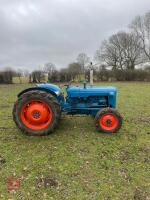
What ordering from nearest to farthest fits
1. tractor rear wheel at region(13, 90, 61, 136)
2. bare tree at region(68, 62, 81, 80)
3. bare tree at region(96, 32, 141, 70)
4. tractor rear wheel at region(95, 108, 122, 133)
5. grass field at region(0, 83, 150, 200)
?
grass field at region(0, 83, 150, 200)
tractor rear wheel at region(13, 90, 61, 136)
tractor rear wheel at region(95, 108, 122, 133)
bare tree at region(68, 62, 81, 80)
bare tree at region(96, 32, 141, 70)

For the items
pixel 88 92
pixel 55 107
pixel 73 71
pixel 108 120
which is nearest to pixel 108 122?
pixel 108 120

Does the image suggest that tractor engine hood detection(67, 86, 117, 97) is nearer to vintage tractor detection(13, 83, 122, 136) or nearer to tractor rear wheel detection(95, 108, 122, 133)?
vintage tractor detection(13, 83, 122, 136)

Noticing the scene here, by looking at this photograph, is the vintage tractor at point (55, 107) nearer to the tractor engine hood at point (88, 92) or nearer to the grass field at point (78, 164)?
the tractor engine hood at point (88, 92)

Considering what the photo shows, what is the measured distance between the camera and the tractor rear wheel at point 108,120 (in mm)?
6230

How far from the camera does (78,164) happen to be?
4812 millimetres

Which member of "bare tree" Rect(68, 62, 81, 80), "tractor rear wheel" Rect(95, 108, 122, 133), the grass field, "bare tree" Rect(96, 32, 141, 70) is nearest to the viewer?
the grass field

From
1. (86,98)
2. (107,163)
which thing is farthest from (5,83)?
(107,163)

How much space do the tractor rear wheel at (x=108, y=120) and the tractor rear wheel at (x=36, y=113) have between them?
1.02 metres

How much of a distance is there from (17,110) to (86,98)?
5.90 feet

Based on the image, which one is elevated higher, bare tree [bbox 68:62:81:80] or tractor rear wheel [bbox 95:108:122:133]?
bare tree [bbox 68:62:81:80]

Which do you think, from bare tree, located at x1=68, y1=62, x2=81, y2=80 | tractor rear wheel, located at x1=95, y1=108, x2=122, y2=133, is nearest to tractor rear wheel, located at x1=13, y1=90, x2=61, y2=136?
tractor rear wheel, located at x1=95, y1=108, x2=122, y2=133

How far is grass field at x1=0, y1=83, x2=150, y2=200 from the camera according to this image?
3.98 meters

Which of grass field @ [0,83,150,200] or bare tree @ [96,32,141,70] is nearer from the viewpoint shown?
grass field @ [0,83,150,200]

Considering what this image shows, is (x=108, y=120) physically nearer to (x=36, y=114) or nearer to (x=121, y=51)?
(x=36, y=114)
